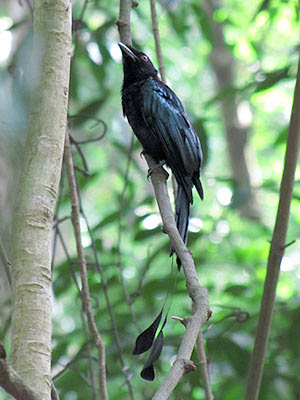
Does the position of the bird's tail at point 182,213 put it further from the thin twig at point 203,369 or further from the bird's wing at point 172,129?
the thin twig at point 203,369

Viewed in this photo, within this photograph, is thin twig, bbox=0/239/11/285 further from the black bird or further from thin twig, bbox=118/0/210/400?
the black bird

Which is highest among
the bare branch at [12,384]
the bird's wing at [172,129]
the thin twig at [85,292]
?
the bird's wing at [172,129]

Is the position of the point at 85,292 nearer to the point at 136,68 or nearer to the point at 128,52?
the point at 128,52

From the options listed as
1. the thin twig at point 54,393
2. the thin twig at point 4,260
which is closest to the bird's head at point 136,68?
the thin twig at point 4,260

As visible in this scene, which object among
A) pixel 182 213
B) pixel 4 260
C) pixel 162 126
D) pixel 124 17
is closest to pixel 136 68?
pixel 162 126

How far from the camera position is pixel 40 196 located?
1.65 meters

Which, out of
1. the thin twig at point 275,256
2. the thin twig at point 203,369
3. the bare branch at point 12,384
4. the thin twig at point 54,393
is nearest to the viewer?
the bare branch at point 12,384

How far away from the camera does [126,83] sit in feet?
12.6

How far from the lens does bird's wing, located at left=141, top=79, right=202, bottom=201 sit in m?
3.11

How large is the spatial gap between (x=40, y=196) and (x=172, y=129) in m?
1.75

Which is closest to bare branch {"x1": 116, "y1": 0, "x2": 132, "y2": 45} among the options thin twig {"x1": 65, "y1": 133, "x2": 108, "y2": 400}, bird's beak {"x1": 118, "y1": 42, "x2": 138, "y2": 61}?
bird's beak {"x1": 118, "y1": 42, "x2": 138, "y2": 61}

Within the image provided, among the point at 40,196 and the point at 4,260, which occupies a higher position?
the point at 40,196

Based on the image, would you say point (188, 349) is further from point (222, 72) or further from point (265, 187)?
point (222, 72)

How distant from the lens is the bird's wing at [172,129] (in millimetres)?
3111
